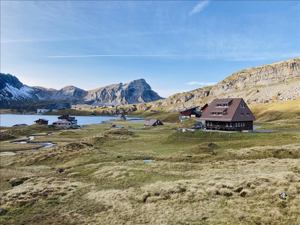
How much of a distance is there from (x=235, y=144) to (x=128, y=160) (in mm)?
23589

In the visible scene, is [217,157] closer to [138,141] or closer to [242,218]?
[242,218]

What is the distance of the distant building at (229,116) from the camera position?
9525 cm

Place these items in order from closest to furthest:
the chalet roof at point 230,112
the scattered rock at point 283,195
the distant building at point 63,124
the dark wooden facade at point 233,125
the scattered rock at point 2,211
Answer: the scattered rock at point 283,195, the scattered rock at point 2,211, the chalet roof at point 230,112, the dark wooden facade at point 233,125, the distant building at point 63,124

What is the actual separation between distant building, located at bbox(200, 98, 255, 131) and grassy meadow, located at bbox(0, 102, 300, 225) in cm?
2421

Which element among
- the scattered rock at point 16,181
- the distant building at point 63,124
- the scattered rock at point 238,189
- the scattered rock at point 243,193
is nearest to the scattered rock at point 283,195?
the scattered rock at point 243,193

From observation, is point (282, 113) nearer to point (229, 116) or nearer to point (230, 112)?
point (230, 112)

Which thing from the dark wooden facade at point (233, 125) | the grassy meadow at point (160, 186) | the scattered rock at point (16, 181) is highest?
the dark wooden facade at point (233, 125)

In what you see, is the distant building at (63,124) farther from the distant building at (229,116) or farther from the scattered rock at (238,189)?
the scattered rock at (238,189)

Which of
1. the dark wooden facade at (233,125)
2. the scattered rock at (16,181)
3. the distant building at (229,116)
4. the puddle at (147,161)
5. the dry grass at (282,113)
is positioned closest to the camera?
the scattered rock at (16,181)

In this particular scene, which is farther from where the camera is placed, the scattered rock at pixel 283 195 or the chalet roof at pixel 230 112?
the chalet roof at pixel 230 112

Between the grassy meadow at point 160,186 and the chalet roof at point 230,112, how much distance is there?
24163 mm

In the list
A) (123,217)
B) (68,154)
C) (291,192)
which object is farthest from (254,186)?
(68,154)

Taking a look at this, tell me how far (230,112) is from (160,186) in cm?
6277

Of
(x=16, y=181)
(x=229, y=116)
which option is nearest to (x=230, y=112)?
(x=229, y=116)
